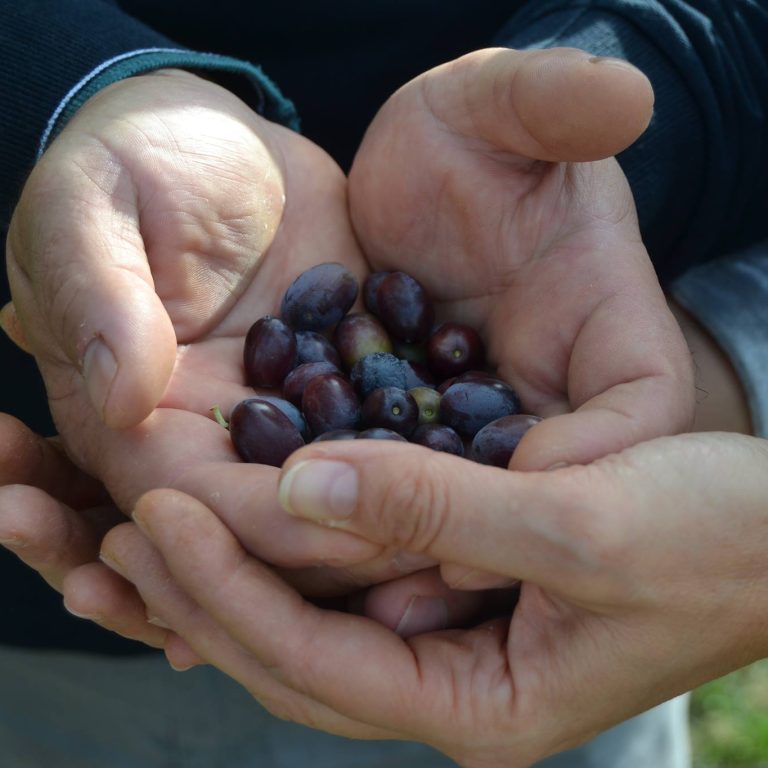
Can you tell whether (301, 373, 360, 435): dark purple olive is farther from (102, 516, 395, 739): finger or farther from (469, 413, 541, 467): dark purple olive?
(102, 516, 395, 739): finger

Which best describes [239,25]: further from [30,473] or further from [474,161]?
[30,473]

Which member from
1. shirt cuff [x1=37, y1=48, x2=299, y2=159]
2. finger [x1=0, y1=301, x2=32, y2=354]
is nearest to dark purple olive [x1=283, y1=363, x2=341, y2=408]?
finger [x1=0, y1=301, x2=32, y2=354]

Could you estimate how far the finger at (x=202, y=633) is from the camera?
125 cm

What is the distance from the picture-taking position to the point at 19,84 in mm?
1616

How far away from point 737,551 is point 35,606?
1288mm

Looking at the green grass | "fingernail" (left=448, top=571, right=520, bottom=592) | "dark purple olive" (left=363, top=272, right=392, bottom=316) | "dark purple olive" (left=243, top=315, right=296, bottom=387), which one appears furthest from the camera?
the green grass

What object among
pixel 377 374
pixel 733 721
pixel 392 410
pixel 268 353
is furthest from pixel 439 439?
pixel 733 721

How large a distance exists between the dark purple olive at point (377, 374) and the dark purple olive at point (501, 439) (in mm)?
260

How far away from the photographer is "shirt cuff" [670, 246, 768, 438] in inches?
69.8

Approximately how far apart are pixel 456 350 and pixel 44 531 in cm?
74

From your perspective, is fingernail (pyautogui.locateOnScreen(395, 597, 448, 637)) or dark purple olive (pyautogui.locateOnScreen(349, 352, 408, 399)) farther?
dark purple olive (pyautogui.locateOnScreen(349, 352, 408, 399))

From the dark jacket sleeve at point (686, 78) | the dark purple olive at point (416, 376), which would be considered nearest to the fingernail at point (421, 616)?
the dark purple olive at point (416, 376)

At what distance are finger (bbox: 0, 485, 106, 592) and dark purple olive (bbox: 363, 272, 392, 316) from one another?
0.67m

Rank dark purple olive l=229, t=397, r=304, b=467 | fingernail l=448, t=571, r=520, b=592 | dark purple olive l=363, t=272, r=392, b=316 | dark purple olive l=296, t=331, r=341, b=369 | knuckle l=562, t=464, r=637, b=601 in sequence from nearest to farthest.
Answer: knuckle l=562, t=464, r=637, b=601 < fingernail l=448, t=571, r=520, b=592 < dark purple olive l=229, t=397, r=304, b=467 < dark purple olive l=296, t=331, r=341, b=369 < dark purple olive l=363, t=272, r=392, b=316
